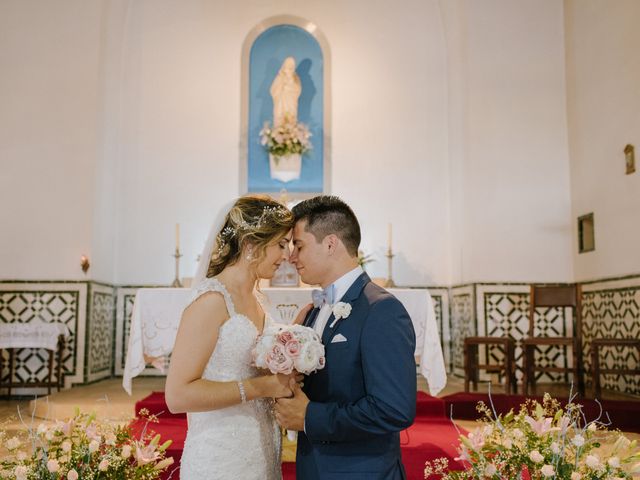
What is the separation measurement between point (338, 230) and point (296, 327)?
398 millimetres

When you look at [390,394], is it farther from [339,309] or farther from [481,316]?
[481,316]

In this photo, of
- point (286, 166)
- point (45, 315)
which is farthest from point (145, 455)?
point (286, 166)

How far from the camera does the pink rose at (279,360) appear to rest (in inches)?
85.4

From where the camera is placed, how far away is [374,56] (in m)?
9.80

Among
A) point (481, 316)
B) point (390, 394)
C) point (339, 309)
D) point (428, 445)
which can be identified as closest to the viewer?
point (390, 394)

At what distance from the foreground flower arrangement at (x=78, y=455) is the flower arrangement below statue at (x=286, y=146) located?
696 cm

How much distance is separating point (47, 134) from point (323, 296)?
7.18 metres

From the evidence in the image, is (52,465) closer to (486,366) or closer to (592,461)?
(592,461)

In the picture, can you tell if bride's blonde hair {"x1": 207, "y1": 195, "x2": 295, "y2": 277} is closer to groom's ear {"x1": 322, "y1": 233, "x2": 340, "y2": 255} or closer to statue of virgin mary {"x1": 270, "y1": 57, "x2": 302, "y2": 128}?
groom's ear {"x1": 322, "y1": 233, "x2": 340, "y2": 255}

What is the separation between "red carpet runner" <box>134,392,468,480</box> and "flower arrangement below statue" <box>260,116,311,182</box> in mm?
3803

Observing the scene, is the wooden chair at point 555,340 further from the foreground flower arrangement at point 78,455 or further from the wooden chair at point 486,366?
the foreground flower arrangement at point 78,455

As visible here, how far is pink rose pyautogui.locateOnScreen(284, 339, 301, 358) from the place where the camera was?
2.16 metres

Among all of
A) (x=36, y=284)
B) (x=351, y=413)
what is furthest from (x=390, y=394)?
(x=36, y=284)

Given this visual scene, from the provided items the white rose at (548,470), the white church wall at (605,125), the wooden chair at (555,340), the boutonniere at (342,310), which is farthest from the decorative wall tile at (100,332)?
the white rose at (548,470)
